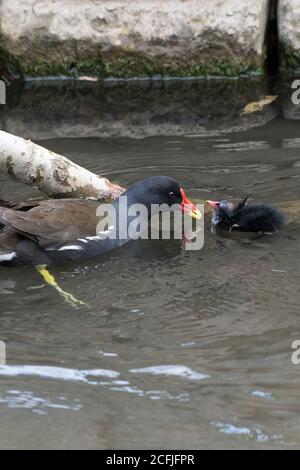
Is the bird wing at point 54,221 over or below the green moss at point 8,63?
below

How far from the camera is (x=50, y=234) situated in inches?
212

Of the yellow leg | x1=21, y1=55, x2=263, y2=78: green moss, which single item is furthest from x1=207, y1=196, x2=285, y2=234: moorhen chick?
x1=21, y1=55, x2=263, y2=78: green moss

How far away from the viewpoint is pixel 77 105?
845cm

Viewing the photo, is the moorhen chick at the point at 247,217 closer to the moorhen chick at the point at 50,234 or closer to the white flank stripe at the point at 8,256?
the moorhen chick at the point at 50,234

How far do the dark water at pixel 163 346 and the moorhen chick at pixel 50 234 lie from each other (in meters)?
0.07

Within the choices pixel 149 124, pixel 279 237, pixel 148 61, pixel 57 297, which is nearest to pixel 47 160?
pixel 57 297

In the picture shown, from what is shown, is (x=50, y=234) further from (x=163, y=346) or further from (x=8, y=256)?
(x=163, y=346)

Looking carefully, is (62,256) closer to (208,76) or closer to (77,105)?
(77,105)

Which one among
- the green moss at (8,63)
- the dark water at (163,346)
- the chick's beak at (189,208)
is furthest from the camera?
the green moss at (8,63)

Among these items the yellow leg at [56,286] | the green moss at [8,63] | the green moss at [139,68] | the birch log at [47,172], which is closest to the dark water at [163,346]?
the yellow leg at [56,286]

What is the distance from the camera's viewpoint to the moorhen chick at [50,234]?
536 centimetres

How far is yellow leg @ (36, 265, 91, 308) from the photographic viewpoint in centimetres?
493

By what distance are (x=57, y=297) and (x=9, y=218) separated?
25.3 inches

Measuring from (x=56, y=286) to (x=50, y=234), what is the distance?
383mm
